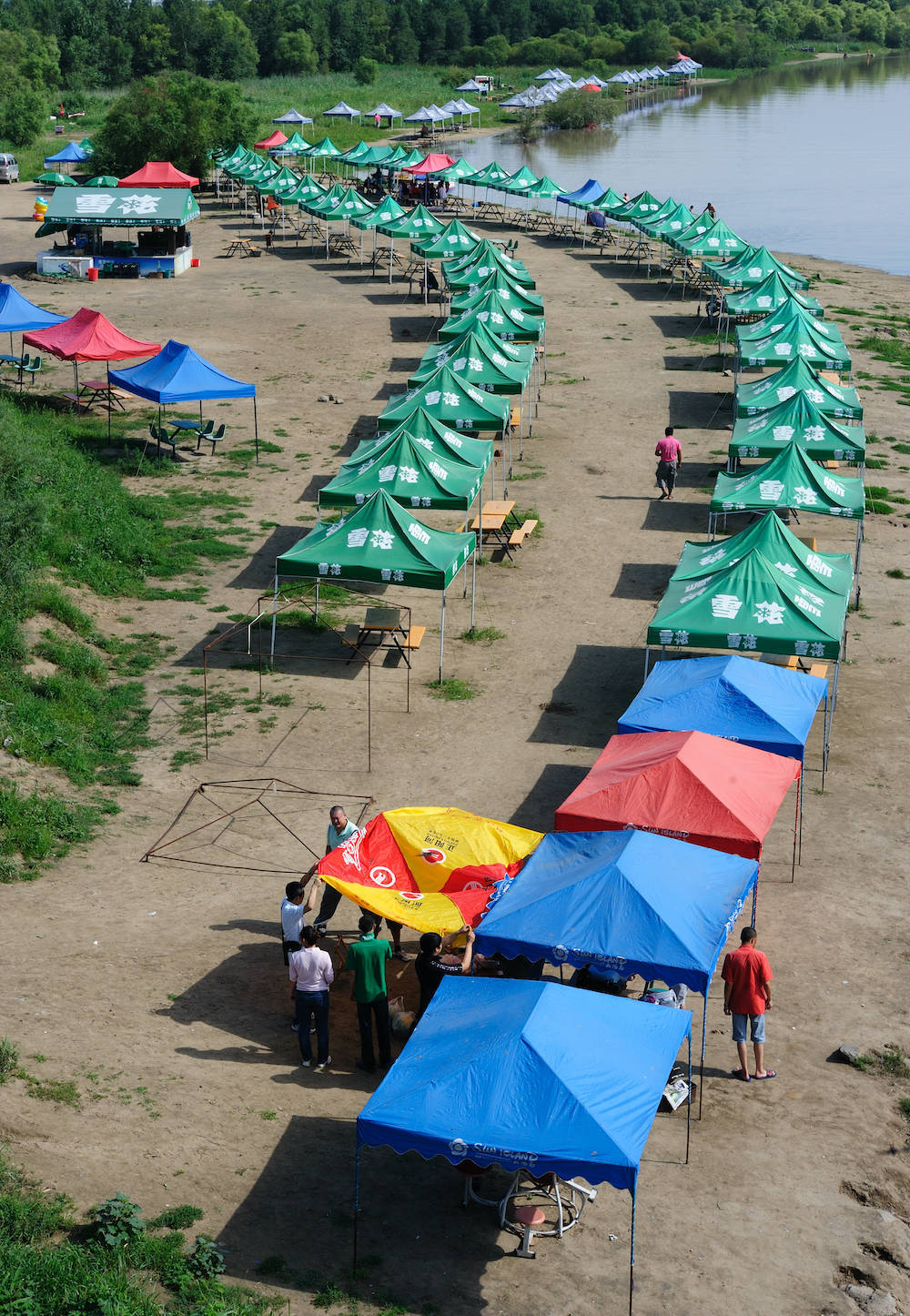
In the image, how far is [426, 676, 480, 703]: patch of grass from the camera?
1897cm

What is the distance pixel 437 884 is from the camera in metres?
12.6

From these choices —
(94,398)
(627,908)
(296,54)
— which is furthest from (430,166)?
(296,54)

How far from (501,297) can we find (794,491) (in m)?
13.6

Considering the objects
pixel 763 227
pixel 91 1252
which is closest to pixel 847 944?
pixel 91 1252

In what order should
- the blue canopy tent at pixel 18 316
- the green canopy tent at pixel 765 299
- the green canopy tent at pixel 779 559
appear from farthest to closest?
the green canopy tent at pixel 765 299
the blue canopy tent at pixel 18 316
the green canopy tent at pixel 779 559

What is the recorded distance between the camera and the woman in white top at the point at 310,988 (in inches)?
444

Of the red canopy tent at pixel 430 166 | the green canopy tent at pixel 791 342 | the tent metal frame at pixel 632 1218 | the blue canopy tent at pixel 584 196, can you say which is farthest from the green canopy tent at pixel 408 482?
the red canopy tent at pixel 430 166

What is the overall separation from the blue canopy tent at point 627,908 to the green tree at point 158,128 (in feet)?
178

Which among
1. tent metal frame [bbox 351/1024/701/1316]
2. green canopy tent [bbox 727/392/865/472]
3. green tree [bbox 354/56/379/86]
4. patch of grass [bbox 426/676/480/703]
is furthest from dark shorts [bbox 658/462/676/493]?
green tree [bbox 354/56/379/86]

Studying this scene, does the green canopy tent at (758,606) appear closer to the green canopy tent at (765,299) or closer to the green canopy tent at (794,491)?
the green canopy tent at (794,491)

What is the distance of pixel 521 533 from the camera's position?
78.9 ft

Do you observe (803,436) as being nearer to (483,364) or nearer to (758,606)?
(483,364)

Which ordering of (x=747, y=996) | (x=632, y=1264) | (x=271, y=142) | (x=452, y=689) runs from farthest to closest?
(x=271, y=142)
(x=452, y=689)
(x=747, y=996)
(x=632, y=1264)

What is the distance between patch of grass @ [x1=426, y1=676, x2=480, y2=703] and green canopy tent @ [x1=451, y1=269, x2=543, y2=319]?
15864 mm
